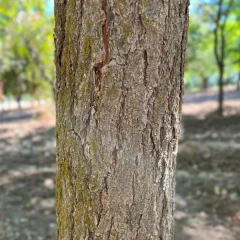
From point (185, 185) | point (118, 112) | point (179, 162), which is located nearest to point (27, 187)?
point (185, 185)

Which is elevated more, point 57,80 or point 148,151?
point 57,80

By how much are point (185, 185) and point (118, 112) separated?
3721 mm

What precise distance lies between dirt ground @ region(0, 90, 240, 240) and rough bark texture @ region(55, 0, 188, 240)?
7.65ft

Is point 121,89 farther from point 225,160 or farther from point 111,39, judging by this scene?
point 225,160

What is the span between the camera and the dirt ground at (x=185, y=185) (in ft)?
10.9

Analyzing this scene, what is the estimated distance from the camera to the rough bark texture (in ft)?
2.97

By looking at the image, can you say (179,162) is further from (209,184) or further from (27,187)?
(27,187)

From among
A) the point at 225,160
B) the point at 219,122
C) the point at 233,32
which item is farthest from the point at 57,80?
the point at 233,32

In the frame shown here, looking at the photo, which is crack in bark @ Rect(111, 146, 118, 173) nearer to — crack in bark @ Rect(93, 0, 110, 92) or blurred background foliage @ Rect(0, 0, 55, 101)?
crack in bark @ Rect(93, 0, 110, 92)

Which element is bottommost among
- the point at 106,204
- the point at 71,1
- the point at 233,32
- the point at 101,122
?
the point at 106,204

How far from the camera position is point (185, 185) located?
442 centimetres

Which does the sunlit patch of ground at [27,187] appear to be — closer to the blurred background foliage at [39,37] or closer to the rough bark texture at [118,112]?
the blurred background foliage at [39,37]

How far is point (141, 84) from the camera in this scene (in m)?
0.93

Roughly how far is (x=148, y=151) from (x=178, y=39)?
36 cm
